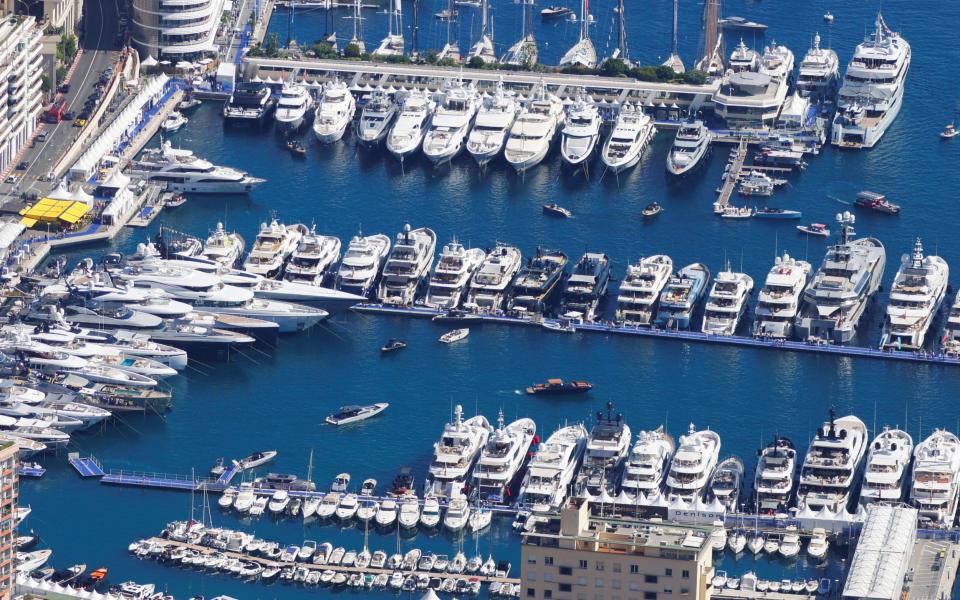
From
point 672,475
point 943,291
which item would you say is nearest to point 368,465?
point 672,475

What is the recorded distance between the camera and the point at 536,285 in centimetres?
19538

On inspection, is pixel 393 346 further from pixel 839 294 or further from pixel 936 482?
pixel 936 482

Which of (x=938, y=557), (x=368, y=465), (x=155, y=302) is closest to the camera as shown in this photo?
(x=938, y=557)

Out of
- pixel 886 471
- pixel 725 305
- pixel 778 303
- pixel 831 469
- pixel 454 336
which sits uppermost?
pixel 778 303

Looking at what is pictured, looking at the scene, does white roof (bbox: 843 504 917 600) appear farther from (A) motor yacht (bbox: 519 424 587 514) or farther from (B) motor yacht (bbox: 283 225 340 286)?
(B) motor yacht (bbox: 283 225 340 286)

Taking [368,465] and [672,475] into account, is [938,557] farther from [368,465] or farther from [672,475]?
[368,465]

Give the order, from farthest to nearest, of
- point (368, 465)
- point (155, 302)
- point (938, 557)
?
point (155, 302), point (368, 465), point (938, 557)

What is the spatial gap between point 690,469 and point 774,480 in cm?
426

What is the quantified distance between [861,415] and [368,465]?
1043 inches

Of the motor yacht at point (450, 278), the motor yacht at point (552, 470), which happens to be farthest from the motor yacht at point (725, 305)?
the motor yacht at point (552, 470)

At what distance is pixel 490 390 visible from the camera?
183750mm

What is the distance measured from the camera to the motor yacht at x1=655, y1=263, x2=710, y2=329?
193 metres

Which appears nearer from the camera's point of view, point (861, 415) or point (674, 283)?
point (861, 415)

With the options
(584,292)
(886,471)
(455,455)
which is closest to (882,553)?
(886,471)
